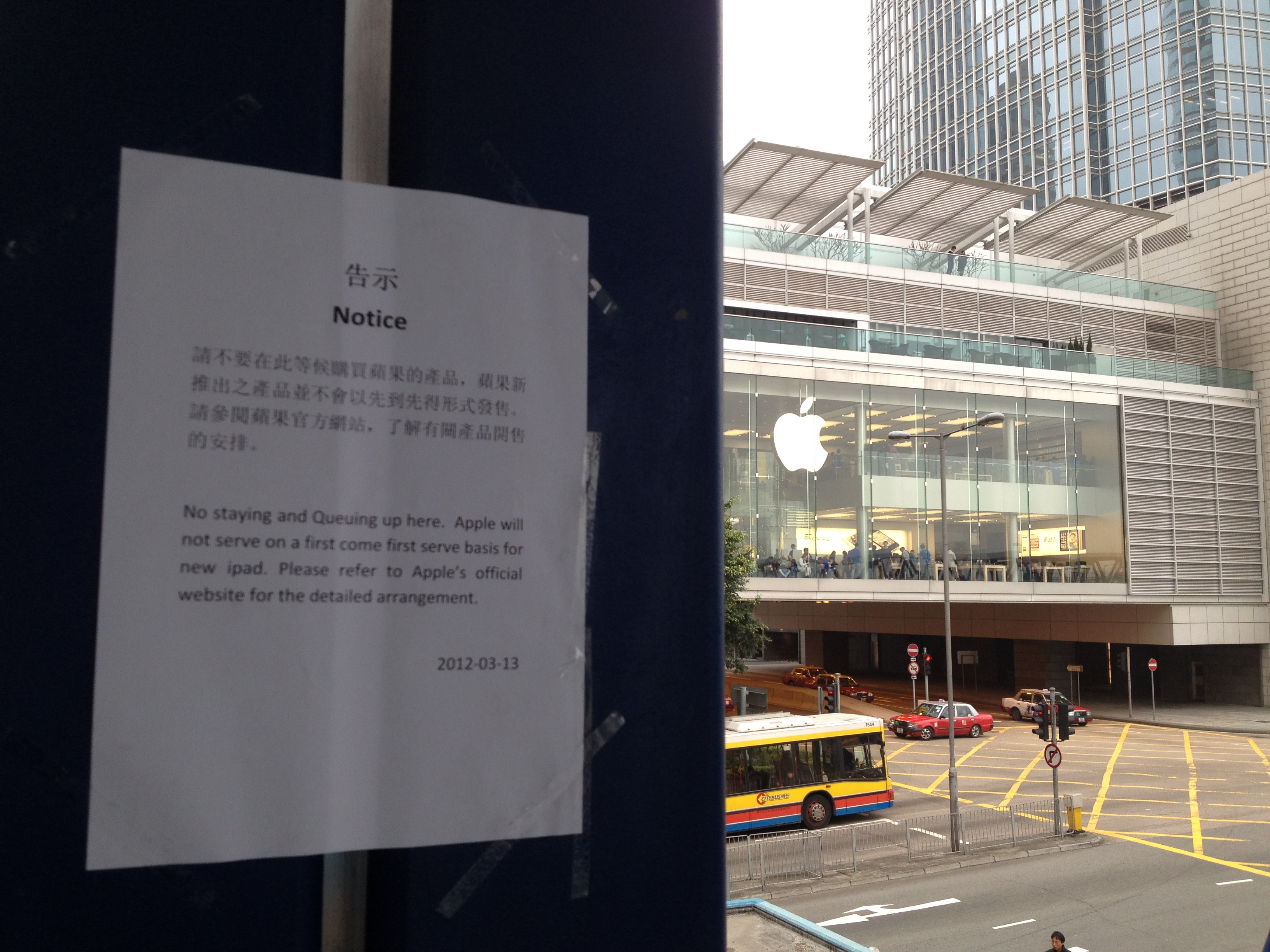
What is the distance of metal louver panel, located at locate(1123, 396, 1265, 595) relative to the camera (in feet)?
110

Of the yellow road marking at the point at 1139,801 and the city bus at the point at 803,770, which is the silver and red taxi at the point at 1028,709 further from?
the city bus at the point at 803,770

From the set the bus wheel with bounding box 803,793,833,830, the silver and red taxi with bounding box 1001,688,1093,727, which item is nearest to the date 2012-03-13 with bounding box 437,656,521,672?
the bus wheel with bounding box 803,793,833,830

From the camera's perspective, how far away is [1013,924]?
12.5 meters

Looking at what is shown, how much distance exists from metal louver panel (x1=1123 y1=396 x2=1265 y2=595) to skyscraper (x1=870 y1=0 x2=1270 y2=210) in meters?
40.3

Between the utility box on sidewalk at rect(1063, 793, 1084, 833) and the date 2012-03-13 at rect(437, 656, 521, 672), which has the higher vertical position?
the date 2012-03-13 at rect(437, 656, 521, 672)

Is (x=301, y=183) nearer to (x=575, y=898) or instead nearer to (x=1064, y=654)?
(x=575, y=898)

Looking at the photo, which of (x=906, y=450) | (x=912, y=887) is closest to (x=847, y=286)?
(x=906, y=450)

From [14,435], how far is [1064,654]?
4562 centimetres

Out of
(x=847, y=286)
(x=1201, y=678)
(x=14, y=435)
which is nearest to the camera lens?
(x=14, y=435)

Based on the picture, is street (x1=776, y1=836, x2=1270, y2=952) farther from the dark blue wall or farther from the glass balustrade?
the glass balustrade

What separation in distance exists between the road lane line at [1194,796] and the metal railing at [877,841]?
2177mm

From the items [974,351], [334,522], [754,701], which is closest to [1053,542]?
[974,351]

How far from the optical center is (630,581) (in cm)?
123

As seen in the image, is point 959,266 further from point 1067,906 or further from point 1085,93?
point 1085,93
